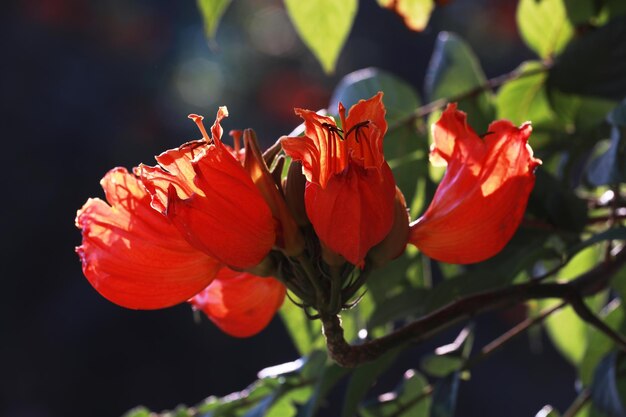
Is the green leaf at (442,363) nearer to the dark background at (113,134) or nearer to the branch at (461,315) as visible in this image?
the branch at (461,315)

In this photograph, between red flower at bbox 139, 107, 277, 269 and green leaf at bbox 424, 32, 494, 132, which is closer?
red flower at bbox 139, 107, 277, 269

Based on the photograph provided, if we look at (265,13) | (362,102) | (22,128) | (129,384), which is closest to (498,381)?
(129,384)

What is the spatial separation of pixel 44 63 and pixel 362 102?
3188 millimetres

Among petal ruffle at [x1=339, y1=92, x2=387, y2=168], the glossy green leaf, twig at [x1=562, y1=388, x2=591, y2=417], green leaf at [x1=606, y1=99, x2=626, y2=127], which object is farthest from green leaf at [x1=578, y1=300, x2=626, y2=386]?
petal ruffle at [x1=339, y1=92, x2=387, y2=168]

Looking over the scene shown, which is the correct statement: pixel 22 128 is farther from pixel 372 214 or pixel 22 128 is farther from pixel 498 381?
pixel 372 214

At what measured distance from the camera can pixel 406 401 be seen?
76cm

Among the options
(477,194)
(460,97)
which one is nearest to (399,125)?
(460,97)

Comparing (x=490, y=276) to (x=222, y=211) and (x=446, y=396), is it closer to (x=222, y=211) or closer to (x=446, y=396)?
(x=446, y=396)

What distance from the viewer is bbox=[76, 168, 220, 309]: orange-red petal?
21.4 inches

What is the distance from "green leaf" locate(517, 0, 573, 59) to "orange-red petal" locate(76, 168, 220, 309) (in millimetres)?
421

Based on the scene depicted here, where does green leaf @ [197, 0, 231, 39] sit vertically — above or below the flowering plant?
above

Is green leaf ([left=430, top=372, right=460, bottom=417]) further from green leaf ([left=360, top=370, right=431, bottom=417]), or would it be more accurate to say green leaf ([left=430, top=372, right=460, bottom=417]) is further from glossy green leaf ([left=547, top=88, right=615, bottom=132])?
glossy green leaf ([left=547, top=88, right=615, bottom=132])

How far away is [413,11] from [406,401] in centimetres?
29

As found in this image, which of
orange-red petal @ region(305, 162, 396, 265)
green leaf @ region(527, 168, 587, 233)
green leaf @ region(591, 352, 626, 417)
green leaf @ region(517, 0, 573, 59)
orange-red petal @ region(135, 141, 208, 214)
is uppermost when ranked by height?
orange-red petal @ region(135, 141, 208, 214)
